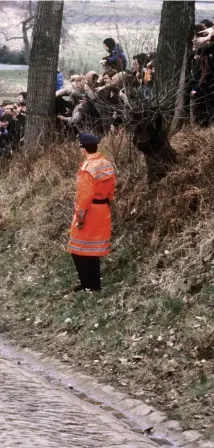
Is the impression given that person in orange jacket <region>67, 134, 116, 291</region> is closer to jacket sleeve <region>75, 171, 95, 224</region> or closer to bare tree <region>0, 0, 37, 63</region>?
jacket sleeve <region>75, 171, 95, 224</region>

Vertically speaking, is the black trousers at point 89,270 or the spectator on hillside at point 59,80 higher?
the spectator on hillside at point 59,80

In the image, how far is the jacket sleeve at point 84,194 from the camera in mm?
13820

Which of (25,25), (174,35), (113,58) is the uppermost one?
(174,35)

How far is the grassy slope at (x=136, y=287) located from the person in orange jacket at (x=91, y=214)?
0.33m

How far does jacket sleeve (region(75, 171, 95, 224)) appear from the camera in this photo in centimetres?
1382

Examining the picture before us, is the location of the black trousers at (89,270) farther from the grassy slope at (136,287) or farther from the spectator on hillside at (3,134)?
the spectator on hillside at (3,134)

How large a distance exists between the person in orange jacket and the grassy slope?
33 cm

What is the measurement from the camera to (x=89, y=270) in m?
14.2

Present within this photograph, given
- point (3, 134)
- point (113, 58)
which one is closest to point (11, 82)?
point (3, 134)

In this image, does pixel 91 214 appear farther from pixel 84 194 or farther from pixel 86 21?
pixel 86 21

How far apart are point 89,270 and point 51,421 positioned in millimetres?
4451

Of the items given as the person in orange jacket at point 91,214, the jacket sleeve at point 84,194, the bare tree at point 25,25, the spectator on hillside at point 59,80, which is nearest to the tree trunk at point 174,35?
the person in orange jacket at point 91,214

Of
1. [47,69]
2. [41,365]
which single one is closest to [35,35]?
[47,69]

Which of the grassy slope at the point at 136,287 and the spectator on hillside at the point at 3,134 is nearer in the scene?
the grassy slope at the point at 136,287
